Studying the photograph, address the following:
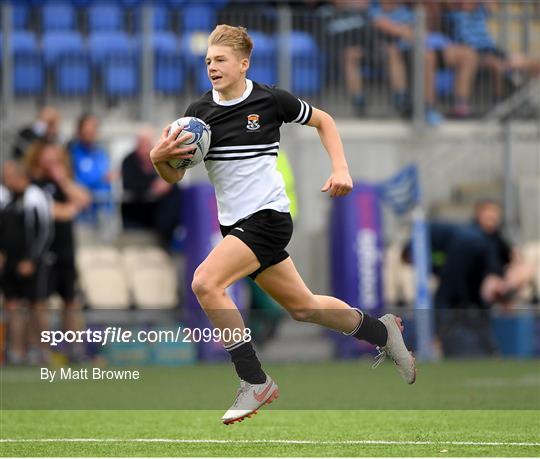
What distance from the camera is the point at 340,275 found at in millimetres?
16844

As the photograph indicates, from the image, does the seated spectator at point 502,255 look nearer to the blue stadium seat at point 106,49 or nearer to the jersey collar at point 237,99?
the blue stadium seat at point 106,49

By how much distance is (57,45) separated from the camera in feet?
59.7

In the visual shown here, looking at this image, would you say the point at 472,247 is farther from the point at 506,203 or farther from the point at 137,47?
the point at 137,47

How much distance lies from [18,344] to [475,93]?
7.34 m

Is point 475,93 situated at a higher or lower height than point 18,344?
higher

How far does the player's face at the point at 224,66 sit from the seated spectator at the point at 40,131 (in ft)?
26.9

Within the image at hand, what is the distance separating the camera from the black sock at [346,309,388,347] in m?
8.44

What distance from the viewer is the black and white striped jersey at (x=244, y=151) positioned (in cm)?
795

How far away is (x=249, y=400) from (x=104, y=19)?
11.4m

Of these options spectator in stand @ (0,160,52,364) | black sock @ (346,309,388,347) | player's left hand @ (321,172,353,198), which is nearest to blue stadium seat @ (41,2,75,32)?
spectator in stand @ (0,160,52,364)

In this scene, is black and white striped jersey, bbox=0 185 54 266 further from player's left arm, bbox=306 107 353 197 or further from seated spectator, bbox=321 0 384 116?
player's left arm, bbox=306 107 353 197

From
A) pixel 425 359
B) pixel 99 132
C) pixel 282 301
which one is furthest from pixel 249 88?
pixel 99 132

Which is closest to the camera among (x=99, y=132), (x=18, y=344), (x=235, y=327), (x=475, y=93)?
(x=235, y=327)

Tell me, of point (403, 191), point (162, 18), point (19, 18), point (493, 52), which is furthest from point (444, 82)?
point (19, 18)
